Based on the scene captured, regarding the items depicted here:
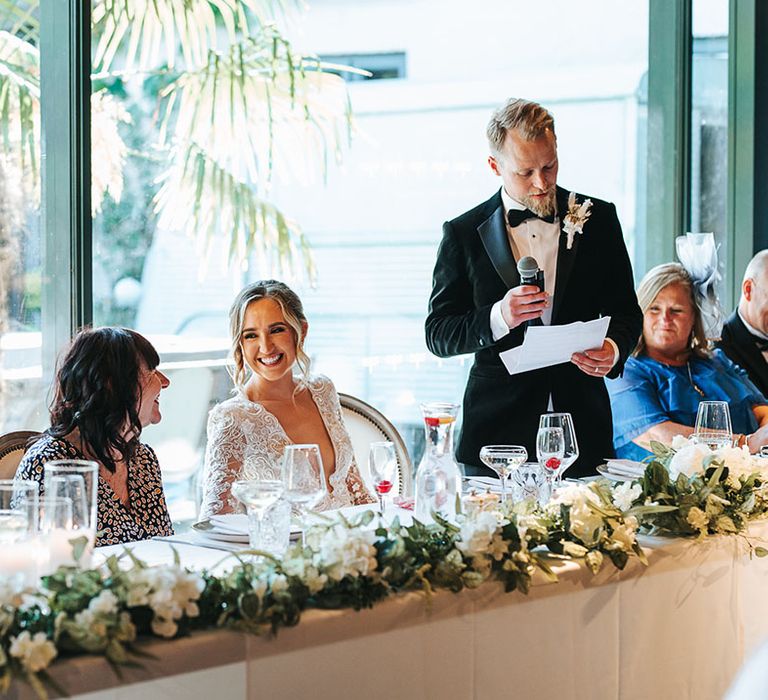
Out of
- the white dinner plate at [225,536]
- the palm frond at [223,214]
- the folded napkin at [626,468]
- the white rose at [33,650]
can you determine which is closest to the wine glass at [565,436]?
the folded napkin at [626,468]

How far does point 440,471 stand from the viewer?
6.51ft

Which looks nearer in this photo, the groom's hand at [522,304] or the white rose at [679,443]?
the white rose at [679,443]

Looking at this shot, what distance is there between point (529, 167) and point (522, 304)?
40 cm

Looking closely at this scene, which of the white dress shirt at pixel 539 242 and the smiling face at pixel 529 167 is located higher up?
the smiling face at pixel 529 167

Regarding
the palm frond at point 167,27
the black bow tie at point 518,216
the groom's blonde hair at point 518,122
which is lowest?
the black bow tie at point 518,216

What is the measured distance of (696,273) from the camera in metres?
4.08

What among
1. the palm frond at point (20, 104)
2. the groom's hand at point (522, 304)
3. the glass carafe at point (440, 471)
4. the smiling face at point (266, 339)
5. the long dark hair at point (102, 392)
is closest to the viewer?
the glass carafe at point (440, 471)

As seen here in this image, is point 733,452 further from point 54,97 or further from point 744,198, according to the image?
point 744,198

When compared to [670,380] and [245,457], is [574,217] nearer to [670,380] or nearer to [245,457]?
[670,380]

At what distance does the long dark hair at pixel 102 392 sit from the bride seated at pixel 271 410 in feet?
1.15

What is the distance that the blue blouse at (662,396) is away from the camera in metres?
3.72

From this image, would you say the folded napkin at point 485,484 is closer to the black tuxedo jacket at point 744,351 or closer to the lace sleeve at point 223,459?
the lace sleeve at point 223,459

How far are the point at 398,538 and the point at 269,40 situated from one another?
8.71 ft

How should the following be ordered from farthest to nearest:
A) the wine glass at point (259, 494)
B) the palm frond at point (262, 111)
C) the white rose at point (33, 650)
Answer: the palm frond at point (262, 111)
the wine glass at point (259, 494)
the white rose at point (33, 650)
